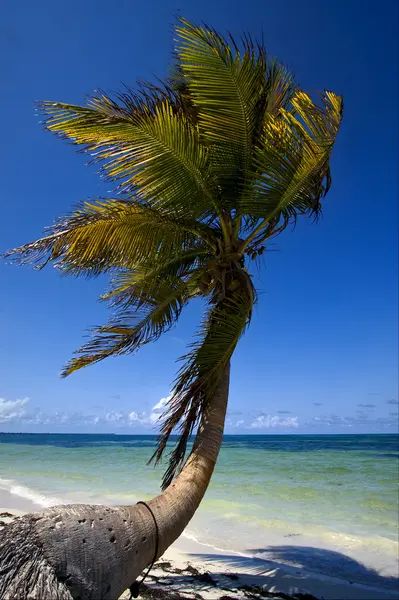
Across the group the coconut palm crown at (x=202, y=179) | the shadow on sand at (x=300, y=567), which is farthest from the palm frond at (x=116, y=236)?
the shadow on sand at (x=300, y=567)

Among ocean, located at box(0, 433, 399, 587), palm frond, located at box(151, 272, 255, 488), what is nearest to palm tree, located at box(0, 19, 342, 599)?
palm frond, located at box(151, 272, 255, 488)

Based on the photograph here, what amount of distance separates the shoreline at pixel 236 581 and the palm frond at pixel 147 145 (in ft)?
15.2

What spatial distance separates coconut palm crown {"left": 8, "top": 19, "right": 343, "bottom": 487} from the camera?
15.7ft

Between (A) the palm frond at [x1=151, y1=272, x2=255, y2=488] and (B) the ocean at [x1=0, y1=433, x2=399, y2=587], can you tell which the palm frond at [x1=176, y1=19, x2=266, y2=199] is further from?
(B) the ocean at [x1=0, y1=433, x2=399, y2=587]

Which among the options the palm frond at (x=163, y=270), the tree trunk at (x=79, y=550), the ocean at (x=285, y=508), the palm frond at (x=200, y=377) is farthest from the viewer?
the ocean at (x=285, y=508)

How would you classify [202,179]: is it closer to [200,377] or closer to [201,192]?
[201,192]

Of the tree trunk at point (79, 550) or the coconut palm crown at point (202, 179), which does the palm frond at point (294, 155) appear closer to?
the coconut palm crown at point (202, 179)

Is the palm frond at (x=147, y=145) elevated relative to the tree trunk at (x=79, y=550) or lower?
elevated

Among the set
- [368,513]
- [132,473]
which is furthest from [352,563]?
[132,473]

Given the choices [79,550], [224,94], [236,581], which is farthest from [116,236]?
[236,581]

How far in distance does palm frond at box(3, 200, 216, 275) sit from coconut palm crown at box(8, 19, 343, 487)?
0.04ft

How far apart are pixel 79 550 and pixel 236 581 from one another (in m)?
4.15

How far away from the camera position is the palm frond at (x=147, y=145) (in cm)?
486

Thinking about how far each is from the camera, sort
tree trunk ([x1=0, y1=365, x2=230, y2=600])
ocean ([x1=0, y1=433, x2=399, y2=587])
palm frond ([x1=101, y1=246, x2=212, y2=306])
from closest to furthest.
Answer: tree trunk ([x1=0, y1=365, x2=230, y2=600]) < palm frond ([x1=101, y1=246, x2=212, y2=306]) < ocean ([x1=0, y1=433, x2=399, y2=587])
